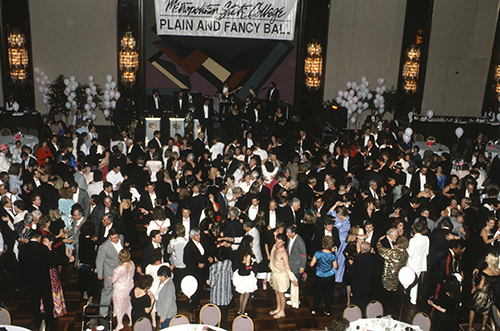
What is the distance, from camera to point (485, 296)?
572 cm

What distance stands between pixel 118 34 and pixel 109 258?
10.0 m

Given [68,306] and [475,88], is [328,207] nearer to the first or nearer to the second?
[68,306]

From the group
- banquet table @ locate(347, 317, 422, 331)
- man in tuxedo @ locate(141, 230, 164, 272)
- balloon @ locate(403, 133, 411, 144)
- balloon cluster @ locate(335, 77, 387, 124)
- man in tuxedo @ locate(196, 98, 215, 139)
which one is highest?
balloon cluster @ locate(335, 77, 387, 124)

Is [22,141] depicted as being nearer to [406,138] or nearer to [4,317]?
[4,317]

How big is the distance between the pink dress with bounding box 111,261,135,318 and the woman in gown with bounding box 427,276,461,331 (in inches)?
137

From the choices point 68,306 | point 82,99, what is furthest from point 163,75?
point 68,306

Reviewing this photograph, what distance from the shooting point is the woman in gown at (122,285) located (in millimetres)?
5535

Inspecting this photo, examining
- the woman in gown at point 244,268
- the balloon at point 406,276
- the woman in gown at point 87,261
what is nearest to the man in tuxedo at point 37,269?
the woman in gown at point 87,261

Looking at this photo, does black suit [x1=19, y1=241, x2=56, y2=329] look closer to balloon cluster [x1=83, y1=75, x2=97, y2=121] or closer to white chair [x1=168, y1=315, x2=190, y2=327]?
white chair [x1=168, y1=315, x2=190, y2=327]

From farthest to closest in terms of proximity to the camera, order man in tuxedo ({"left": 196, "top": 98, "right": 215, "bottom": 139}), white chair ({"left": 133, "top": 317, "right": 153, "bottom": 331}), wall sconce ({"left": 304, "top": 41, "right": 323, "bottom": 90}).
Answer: wall sconce ({"left": 304, "top": 41, "right": 323, "bottom": 90}) → man in tuxedo ({"left": 196, "top": 98, "right": 215, "bottom": 139}) → white chair ({"left": 133, "top": 317, "right": 153, "bottom": 331})

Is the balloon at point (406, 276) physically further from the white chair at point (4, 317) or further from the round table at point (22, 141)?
the round table at point (22, 141)

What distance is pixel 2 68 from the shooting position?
13812 mm

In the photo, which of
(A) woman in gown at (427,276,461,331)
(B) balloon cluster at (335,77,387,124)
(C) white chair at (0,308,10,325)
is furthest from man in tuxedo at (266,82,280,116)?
(C) white chair at (0,308,10,325)

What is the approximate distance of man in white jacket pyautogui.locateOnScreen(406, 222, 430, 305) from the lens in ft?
20.6
